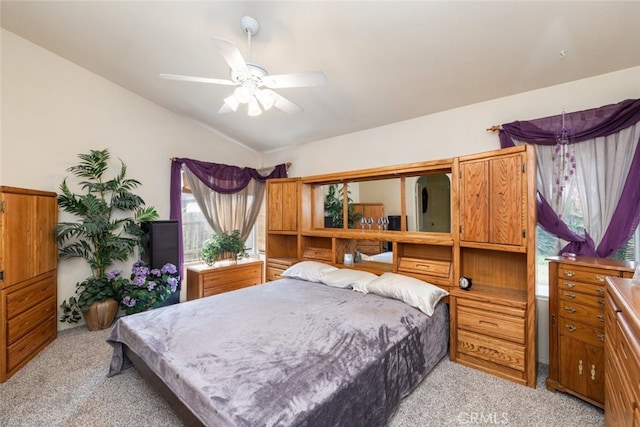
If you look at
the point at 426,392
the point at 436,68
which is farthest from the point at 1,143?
the point at 426,392

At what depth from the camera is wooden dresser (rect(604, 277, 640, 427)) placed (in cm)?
89

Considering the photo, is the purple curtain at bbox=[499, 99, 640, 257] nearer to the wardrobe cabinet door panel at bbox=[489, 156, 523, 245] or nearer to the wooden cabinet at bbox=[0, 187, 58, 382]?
the wardrobe cabinet door panel at bbox=[489, 156, 523, 245]

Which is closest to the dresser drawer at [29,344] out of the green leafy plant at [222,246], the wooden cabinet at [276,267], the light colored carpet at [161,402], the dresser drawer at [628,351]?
the light colored carpet at [161,402]

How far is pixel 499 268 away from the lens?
2.56 m

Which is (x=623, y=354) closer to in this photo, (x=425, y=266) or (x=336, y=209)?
(x=425, y=266)

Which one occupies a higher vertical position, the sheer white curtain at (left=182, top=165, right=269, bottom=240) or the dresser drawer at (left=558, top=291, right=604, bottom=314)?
the sheer white curtain at (left=182, top=165, right=269, bottom=240)

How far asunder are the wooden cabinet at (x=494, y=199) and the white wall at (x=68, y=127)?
392 centimetres

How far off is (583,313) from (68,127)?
526cm

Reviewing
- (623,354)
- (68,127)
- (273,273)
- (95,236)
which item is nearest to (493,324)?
(623,354)

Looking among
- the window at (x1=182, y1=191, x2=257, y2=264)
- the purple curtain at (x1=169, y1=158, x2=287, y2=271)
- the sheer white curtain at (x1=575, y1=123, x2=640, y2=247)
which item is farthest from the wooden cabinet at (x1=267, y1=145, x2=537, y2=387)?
the window at (x1=182, y1=191, x2=257, y2=264)

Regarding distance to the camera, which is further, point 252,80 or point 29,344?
point 29,344

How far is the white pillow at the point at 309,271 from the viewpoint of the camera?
3.09 m

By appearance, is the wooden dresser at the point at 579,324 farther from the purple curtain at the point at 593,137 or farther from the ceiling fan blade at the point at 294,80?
the ceiling fan blade at the point at 294,80

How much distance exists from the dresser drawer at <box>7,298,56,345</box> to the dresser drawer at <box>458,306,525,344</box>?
3885mm
